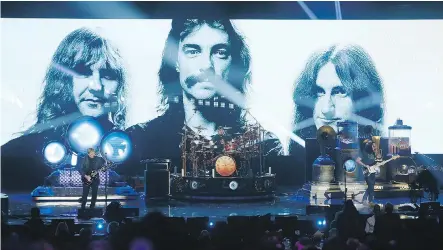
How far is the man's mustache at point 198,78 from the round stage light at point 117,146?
1.94 m

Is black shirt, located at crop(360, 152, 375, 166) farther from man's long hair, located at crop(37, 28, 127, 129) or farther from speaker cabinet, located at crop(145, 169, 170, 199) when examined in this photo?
man's long hair, located at crop(37, 28, 127, 129)

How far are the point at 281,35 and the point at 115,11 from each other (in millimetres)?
3729

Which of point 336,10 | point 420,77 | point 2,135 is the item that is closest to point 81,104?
point 2,135

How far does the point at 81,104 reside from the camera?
1430 centimetres

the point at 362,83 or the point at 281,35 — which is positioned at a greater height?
the point at 281,35

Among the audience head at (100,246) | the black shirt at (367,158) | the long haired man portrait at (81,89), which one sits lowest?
the audience head at (100,246)

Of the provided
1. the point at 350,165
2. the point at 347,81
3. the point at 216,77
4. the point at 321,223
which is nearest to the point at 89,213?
the point at 321,223

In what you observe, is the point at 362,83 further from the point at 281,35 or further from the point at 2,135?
the point at 2,135

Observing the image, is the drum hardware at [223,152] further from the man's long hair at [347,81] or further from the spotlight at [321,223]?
the spotlight at [321,223]

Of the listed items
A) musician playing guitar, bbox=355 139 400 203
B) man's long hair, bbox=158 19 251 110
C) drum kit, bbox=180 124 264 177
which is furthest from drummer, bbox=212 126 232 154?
musician playing guitar, bbox=355 139 400 203

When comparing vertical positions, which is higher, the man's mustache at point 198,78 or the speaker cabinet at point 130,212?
the man's mustache at point 198,78

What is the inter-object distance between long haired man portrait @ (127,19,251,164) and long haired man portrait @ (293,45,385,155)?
1.41m

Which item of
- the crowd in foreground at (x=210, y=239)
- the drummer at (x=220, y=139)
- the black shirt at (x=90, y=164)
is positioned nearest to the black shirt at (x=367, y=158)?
the drummer at (x=220, y=139)

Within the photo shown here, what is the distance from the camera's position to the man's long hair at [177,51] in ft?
47.2
